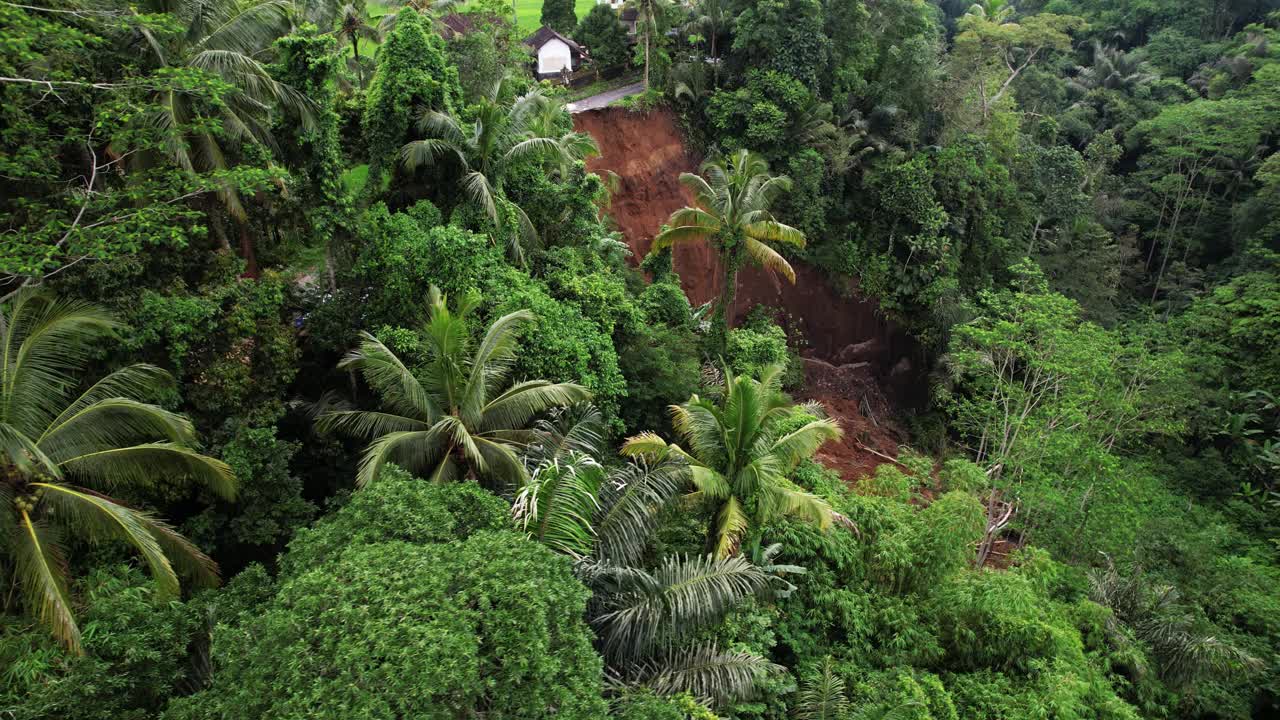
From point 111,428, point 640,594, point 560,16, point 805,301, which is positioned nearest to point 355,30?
point 560,16

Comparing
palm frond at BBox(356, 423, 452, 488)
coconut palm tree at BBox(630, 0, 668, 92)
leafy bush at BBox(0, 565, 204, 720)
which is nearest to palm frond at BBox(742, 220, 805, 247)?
palm frond at BBox(356, 423, 452, 488)

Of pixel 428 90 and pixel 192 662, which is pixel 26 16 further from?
pixel 192 662

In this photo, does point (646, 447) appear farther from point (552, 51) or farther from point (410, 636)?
point (552, 51)

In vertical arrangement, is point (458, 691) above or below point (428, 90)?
below

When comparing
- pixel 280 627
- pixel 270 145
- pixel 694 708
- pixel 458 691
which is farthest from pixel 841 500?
pixel 270 145

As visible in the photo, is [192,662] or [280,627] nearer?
[280,627]

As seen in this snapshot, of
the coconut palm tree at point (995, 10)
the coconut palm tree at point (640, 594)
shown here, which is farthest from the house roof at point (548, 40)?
the coconut palm tree at point (640, 594)

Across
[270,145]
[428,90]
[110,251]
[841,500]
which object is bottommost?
[841,500]
